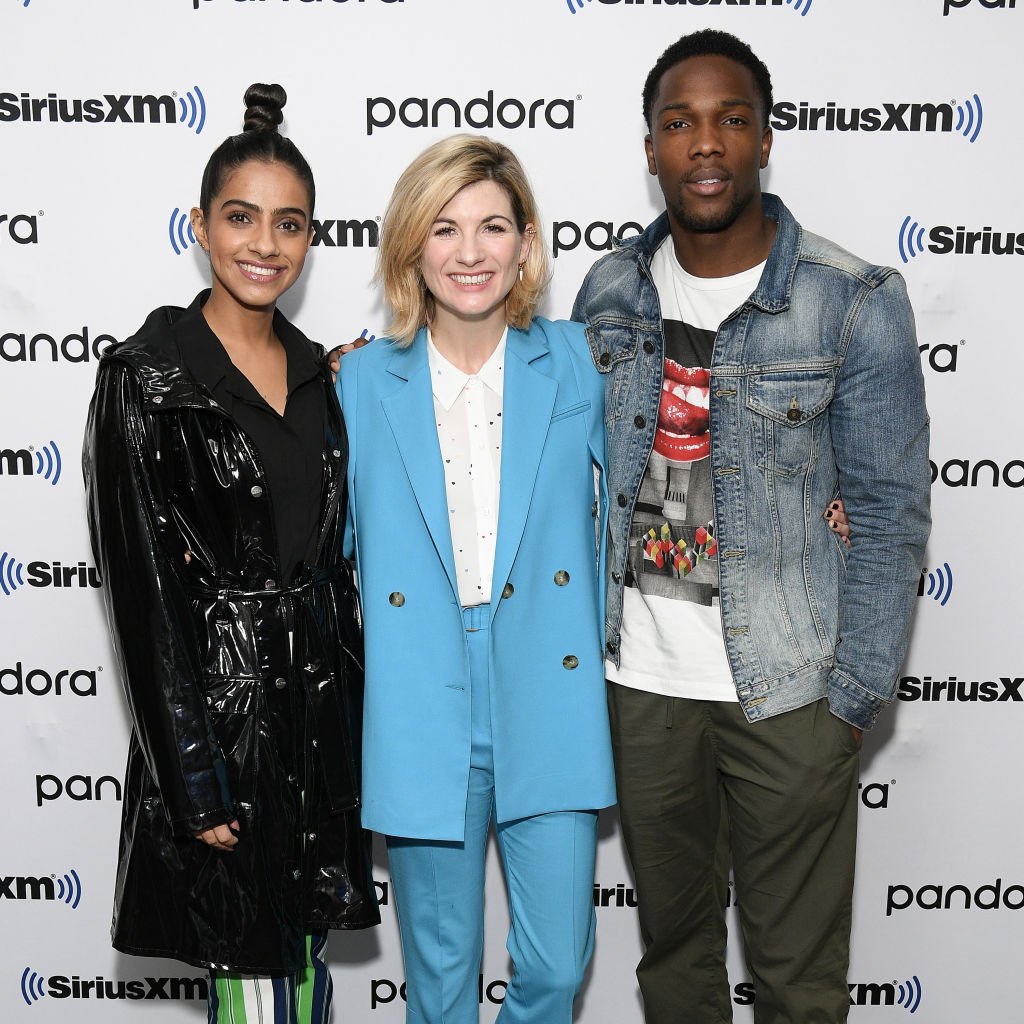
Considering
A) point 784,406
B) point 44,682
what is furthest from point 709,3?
point 44,682

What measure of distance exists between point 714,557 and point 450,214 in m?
0.89

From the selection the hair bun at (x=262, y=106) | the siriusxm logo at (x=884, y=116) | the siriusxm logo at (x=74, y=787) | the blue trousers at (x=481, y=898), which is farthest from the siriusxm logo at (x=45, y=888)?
the siriusxm logo at (x=884, y=116)

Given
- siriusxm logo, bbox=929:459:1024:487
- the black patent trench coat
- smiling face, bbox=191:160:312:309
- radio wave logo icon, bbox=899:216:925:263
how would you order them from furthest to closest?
siriusxm logo, bbox=929:459:1024:487
radio wave logo icon, bbox=899:216:925:263
smiling face, bbox=191:160:312:309
the black patent trench coat

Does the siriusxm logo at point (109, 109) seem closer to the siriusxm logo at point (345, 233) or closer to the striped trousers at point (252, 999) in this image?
the siriusxm logo at point (345, 233)

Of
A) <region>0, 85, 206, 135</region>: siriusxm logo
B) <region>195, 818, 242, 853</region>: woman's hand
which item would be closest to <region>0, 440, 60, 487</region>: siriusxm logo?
<region>0, 85, 206, 135</region>: siriusxm logo

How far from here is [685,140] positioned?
2186 mm

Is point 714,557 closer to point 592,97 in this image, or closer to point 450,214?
point 450,214

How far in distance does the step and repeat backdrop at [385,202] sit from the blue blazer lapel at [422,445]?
0.68 m

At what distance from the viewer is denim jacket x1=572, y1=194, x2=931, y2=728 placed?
7.19 ft

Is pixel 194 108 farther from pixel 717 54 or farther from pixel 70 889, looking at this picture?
pixel 70 889

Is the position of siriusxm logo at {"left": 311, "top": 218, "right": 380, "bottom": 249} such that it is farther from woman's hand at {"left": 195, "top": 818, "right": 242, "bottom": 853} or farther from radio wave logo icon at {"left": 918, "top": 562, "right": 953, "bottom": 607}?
radio wave logo icon at {"left": 918, "top": 562, "right": 953, "bottom": 607}

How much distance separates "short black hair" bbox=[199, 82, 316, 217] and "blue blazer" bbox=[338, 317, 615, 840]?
446 mm

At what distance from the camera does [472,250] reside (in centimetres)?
220

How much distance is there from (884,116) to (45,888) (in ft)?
10.2
